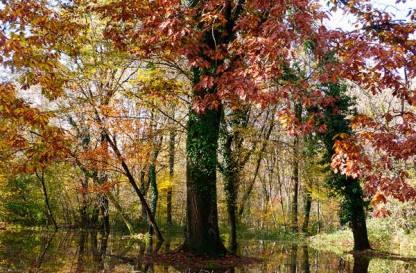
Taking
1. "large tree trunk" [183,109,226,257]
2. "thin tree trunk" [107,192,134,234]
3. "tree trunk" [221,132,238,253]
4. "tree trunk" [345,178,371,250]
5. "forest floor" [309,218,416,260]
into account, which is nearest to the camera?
"large tree trunk" [183,109,226,257]

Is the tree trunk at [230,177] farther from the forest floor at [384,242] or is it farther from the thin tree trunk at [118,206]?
the thin tree trunk at [118,206]


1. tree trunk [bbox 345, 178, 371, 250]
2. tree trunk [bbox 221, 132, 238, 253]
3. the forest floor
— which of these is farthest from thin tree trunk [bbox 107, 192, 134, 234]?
tree trunk [bbox 345, 178, 371, 250]

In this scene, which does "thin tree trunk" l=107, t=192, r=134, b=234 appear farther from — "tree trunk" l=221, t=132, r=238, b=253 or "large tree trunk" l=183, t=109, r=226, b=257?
"large tree trunk" l=183, t=109, r=226, b=257

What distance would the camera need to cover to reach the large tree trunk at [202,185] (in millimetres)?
10328

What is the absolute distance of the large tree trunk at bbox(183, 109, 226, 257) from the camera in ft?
33.9

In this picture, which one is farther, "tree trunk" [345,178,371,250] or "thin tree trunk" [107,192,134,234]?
"thin tree trunk" [107,192,134,234]

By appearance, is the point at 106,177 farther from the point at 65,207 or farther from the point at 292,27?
the point at 292,27

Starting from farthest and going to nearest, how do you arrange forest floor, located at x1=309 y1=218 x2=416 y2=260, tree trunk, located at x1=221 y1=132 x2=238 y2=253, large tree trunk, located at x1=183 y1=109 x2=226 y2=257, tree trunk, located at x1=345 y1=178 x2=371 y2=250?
tree trunk, located at x1=345 y1=178 x2=371 y2=250
tree trunk, located at x1=221 y1=132 x2=238 y2=253
forest floor, located at x1=309 y1=218 x2=416 y2=260
large tree trunk, located at x1=183 y1=109 x2=226 y2=257

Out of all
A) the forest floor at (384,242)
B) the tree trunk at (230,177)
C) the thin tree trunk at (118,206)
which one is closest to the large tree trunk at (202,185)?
the tree trunk at (230,177)

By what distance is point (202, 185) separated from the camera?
34.5ft

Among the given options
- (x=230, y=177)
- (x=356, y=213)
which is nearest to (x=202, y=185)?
(x=230, y=177)

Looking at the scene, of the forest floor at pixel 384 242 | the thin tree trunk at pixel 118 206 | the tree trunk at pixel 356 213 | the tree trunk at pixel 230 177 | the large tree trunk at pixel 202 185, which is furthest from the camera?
the thin tree trunk at pixel 118 206

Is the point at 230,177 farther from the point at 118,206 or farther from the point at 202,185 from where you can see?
the point at 202,185

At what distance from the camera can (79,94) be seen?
16.8 meters
